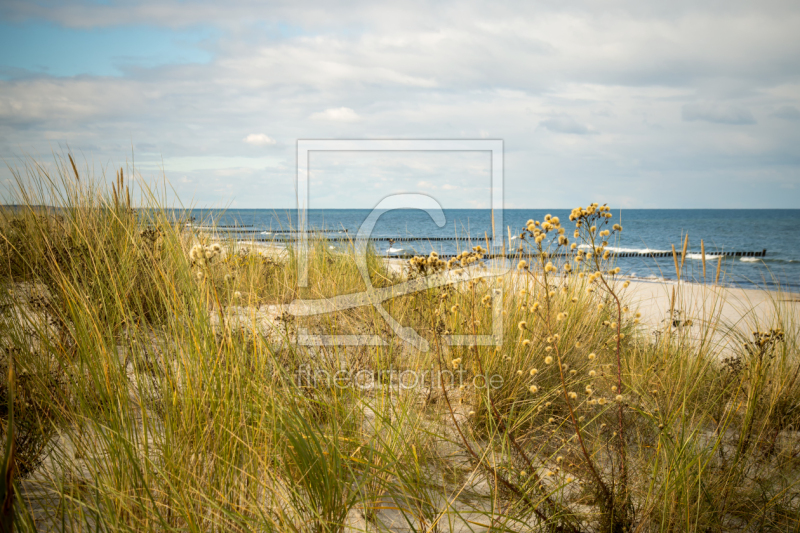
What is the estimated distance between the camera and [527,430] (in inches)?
86.5

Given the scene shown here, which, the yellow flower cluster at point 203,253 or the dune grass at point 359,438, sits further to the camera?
the yellow flower cluster at point 203,253

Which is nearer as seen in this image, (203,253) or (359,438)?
(203,253)

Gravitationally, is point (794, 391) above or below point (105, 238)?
below

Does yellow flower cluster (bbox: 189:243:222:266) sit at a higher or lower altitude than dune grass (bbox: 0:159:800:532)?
higher

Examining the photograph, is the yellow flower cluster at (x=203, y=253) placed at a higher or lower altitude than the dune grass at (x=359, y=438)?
higher

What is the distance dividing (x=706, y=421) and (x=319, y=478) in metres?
2.12

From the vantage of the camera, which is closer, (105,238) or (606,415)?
(606,415)

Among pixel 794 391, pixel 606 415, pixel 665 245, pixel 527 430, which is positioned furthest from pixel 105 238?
pixel 665 245

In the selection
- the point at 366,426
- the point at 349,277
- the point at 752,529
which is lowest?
the point at 752,529

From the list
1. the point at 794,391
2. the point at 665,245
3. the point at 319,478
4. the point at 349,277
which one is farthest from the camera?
the point at 665,245

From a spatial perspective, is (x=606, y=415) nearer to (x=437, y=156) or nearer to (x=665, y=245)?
(x=437, y=156)

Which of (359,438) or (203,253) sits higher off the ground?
(203,253)

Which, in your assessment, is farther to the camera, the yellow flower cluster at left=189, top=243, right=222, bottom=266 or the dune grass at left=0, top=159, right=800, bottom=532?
the yellow flower cluster at left=189, top=243, right=222, bottom=266

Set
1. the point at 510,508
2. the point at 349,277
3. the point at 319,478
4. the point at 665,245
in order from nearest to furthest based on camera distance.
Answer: the point at 319,478 < the point at 510,508 < the point at 349,277 < the point at 665,245
